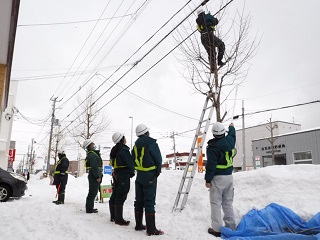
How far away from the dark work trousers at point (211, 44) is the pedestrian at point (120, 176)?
4.35m

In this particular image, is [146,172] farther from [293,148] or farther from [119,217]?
[293,148]

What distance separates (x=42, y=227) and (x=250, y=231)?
11.2 ft

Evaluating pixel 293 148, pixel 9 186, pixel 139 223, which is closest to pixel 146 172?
pixel 139 223

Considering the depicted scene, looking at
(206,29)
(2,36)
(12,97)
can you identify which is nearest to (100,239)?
(2,36)

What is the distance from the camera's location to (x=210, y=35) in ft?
27.0

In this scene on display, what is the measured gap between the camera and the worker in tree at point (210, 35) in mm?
7863

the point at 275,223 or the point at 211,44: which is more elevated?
the point at 211,44

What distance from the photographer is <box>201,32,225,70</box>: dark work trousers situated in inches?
325

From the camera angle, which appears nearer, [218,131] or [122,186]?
[218,131]

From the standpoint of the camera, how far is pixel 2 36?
22.4 ft

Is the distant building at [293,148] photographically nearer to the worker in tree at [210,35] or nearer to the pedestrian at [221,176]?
the worker in tree at [210,35]

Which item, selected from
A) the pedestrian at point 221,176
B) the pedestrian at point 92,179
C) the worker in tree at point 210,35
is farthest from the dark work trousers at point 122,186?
the worker in tree at point 210,35

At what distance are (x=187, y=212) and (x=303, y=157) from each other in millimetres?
25090

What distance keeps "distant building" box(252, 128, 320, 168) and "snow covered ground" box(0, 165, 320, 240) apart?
63.5 feet
